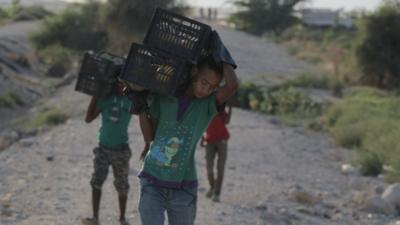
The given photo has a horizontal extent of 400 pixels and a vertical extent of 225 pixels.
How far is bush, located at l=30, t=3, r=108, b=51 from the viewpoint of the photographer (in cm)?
3947

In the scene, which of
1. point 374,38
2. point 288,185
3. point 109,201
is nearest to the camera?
point 109,201

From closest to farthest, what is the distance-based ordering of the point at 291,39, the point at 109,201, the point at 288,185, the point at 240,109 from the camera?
the point at 109,201, the point at 288,185, the point at 240,109, the point at 291,39

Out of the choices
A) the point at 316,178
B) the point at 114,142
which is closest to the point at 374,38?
the point at 316,178

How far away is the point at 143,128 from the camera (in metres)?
5.37

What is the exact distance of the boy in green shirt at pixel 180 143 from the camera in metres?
5.11

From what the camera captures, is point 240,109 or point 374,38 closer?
point 240,109

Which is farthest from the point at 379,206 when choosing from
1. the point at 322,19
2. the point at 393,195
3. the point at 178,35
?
the point at 322,19

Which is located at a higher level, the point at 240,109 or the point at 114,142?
the point at 114,142

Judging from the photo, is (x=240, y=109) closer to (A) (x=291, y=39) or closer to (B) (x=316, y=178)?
(B) (x=316, y=178)

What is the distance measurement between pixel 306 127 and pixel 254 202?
991 centimetres

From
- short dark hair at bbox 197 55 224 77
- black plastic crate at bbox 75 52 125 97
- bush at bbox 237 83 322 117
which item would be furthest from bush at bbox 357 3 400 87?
short dark hair at bbox 197 55 224 77

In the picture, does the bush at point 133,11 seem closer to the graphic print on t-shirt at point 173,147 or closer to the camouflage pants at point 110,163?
the camouflage pants at point 110,163

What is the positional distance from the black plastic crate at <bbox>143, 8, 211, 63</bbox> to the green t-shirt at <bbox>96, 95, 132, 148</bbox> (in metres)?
2.67

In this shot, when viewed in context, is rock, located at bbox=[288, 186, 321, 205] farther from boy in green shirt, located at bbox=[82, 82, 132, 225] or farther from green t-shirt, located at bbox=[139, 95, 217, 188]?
green t-shirt, located at bbox=[139, 95, 217, 188]
